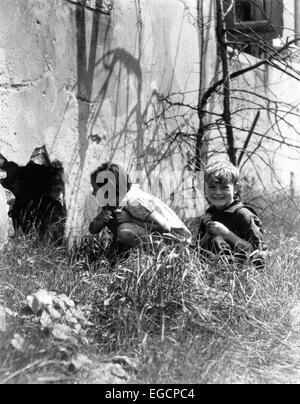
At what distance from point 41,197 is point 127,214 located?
0.74 meters

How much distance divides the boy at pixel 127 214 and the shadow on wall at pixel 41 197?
28 centimetres

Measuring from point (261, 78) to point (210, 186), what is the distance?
146 inches

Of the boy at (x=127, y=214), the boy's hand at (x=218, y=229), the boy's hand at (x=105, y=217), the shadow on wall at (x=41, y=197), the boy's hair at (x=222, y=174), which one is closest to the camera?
the boy's hand at (x=218, y=229)

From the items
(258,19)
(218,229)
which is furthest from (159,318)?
(258,19)

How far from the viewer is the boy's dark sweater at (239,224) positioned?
4.58m

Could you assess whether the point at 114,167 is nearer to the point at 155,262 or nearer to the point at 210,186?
the point at 210,186

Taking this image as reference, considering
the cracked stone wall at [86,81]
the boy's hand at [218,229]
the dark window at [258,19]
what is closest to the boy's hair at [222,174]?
the boy's hand at [218,229]

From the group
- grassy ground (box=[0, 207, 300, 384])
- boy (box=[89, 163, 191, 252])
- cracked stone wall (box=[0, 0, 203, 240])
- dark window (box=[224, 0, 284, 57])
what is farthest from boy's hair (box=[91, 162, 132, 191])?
dark window (box=[224, 0, 284, 57])

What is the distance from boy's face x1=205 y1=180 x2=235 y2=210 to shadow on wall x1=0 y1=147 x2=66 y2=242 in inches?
46.0

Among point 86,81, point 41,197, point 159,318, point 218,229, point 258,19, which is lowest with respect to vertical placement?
point 159,318

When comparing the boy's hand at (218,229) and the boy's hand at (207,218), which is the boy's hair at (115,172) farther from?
the boy's hand at (218,229)

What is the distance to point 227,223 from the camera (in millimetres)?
4695

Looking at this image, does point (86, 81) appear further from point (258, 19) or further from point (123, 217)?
point (258, 19)

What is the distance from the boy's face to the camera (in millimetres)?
4684
